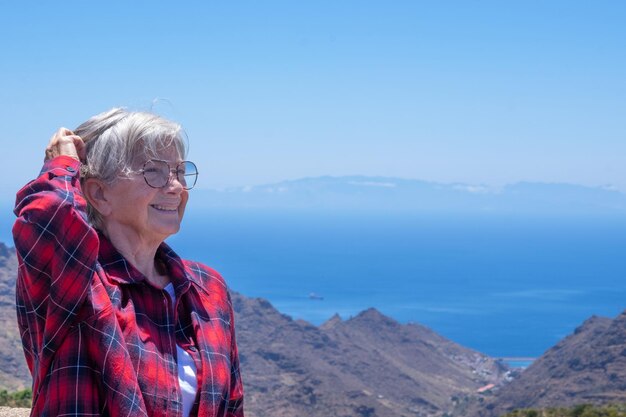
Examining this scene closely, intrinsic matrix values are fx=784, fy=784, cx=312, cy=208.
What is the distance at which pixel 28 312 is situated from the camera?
6.27ft

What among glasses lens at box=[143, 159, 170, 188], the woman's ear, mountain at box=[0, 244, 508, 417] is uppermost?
glasses lens at box=[143, 159, 170, 188]

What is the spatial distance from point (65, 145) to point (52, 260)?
37 cm

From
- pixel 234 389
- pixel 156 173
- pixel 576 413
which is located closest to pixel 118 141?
pixel 156 173

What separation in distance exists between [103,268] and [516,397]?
4336 centimetres

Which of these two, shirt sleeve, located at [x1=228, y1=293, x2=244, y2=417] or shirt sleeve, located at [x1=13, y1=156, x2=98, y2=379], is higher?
shirt sleeve, located at [x1=13, y1=156, x2=98, y2=379]

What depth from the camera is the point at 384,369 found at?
194 ft

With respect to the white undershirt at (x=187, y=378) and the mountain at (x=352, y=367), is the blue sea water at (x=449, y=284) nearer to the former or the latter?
the mountain at (x=352, y=367)

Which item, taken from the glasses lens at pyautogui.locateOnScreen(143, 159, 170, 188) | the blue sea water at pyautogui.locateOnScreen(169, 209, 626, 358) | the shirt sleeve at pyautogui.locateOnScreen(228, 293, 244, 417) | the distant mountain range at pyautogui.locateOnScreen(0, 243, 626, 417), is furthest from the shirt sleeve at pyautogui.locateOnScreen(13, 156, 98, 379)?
the blue sea water at pyautogui.locateOnScreen(169, 209, 626, 358)

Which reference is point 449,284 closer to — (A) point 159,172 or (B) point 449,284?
(B) point 449,284

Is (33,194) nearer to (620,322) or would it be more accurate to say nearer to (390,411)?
(390,411)

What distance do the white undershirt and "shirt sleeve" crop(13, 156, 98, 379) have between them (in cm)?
35

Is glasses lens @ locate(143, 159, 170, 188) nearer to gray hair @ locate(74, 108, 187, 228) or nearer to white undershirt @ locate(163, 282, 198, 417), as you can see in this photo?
gray hair @ locate(74, 108, 187, 228)

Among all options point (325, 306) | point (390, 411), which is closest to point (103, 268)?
point (390, 411)

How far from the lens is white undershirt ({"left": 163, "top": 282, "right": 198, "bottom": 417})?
2.06m
